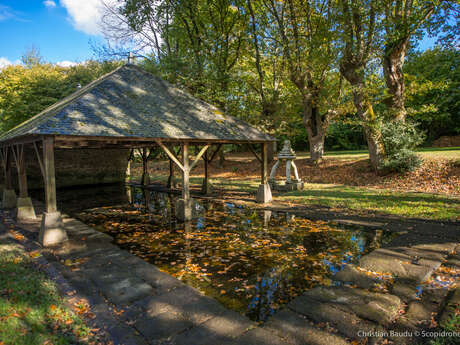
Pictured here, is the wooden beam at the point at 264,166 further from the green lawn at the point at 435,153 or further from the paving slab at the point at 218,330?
the green lawn at the point at 435,153

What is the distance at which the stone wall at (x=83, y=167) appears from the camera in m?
17.6

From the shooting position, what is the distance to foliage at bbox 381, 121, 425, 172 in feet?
43.2

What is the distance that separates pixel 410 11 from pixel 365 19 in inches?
75.5

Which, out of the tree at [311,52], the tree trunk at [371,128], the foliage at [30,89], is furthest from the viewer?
the foliage at [30,89]

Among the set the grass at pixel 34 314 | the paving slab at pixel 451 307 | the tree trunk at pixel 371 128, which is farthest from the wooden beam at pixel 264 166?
the grass at pixel 34 314

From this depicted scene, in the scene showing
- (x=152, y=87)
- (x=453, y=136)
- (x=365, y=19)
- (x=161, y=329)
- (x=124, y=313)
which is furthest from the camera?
(x=453, y=136)

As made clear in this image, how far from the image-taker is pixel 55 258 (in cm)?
568

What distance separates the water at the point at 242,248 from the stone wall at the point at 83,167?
915 centimetres

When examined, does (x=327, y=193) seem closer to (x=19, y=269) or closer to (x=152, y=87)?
(x=152, y=87)

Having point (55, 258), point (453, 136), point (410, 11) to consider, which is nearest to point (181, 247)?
point (55, 258)

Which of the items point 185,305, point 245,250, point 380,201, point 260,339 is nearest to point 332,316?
point 260,339

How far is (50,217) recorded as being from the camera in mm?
6684

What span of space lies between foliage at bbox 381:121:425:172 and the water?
26.2 feet

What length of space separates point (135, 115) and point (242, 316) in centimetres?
680
